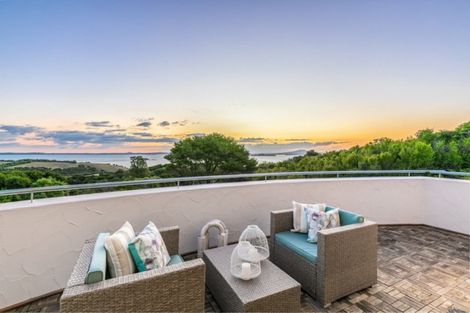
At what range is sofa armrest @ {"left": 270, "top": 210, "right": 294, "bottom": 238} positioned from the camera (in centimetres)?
259

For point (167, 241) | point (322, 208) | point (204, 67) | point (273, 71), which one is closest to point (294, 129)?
point (273, 71)

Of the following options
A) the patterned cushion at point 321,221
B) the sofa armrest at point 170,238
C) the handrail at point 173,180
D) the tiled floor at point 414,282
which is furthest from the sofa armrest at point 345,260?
the handrail at point 173,180

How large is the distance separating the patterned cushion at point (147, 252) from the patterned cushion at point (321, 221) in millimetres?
1446

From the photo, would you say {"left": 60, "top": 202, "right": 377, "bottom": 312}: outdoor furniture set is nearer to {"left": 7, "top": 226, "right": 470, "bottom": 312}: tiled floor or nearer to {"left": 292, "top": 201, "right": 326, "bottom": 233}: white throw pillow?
{"left": 292, "top": 201, "right": 326, "bottom": 233}: white throw pillow

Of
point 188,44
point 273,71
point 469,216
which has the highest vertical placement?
point 188,44

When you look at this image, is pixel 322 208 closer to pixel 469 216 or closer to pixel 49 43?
pixel 469 216

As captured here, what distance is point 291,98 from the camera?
438 cm

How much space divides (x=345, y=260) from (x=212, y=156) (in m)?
3.26

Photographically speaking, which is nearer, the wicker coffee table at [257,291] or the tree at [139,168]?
the wicker coffee table at [257,291]

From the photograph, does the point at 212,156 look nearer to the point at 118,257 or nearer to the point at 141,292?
the point at 118,257

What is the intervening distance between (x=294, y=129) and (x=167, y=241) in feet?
11.7

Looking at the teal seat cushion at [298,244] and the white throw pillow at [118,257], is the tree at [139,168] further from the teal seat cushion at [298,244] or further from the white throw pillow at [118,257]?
the teal seat cushion at [298,244]

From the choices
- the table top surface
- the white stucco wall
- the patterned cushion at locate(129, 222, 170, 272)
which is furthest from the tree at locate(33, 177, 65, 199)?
the table top surface

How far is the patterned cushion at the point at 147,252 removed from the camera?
153cm
